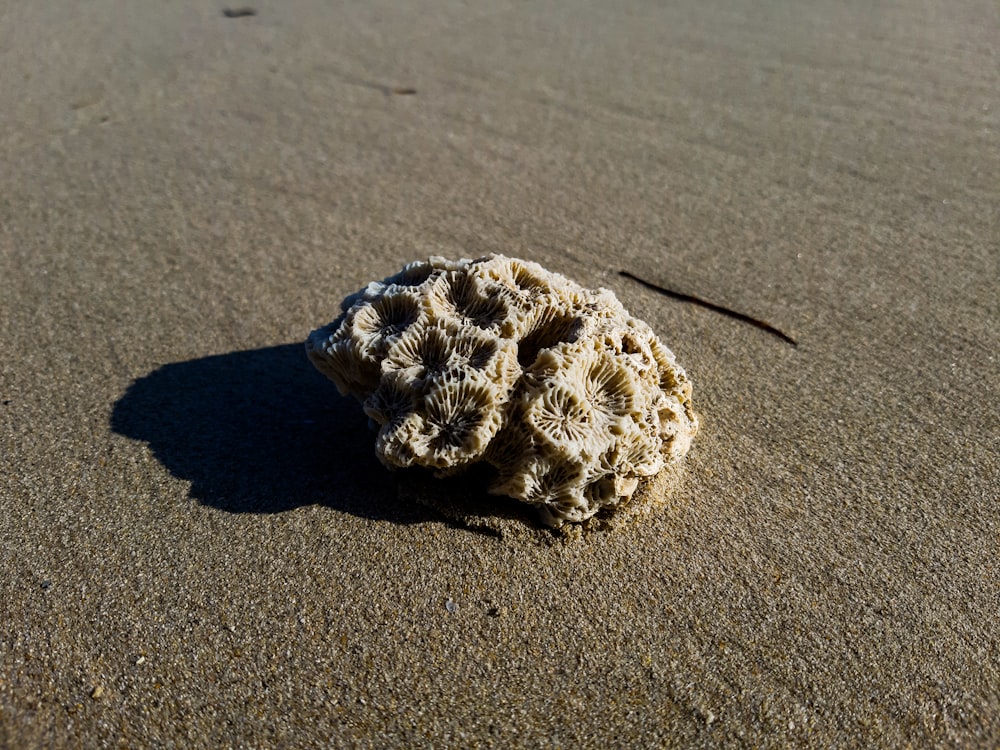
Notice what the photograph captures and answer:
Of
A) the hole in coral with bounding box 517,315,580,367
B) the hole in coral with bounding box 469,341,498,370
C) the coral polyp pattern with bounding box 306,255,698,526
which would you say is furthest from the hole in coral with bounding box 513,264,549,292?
the hole in coral with bounding box 469,341,498,370

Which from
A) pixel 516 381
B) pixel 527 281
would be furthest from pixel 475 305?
pixel 516 381

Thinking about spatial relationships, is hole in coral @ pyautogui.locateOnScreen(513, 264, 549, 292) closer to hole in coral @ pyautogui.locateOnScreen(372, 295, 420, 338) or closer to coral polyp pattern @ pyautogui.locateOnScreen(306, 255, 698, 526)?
coral polyp pattern @ pyautogui.locateOnScreen(306, 255, 698, 526)

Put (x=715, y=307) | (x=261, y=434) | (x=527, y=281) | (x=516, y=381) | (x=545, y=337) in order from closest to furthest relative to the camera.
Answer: (x=516, y=381) < (x=545, y=337) < (x=527, y=281) < (x=261, y=434) < (x=715, y=307)

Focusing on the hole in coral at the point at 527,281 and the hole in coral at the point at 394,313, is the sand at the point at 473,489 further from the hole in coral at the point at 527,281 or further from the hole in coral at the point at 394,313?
the hole in coral at the point at 527,281

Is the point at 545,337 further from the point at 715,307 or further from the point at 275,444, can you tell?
the point at 715,307

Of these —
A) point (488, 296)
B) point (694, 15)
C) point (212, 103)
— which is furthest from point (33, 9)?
point (488, 296)

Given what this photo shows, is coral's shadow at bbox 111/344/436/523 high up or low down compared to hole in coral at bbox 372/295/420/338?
down

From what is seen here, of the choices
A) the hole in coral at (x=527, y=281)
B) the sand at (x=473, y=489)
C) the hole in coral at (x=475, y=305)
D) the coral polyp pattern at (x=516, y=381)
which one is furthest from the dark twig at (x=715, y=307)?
the hole in coral at (x=475, y=305)
